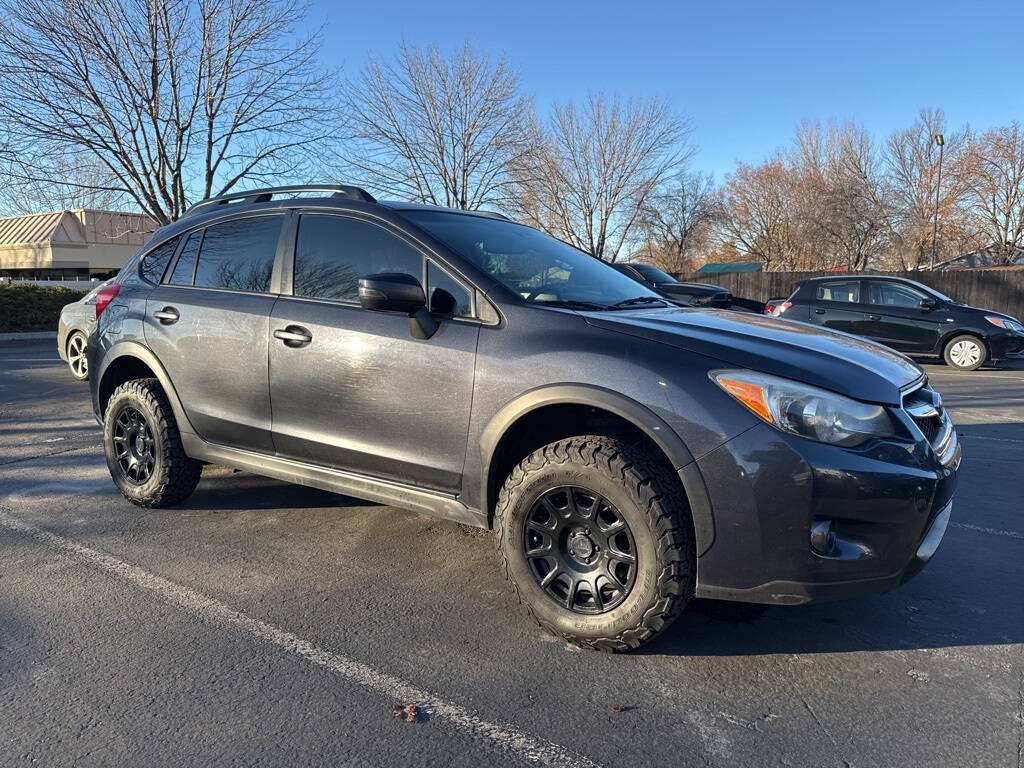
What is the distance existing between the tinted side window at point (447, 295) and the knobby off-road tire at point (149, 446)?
6.57ft

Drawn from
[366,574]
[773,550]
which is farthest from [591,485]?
[366,574]

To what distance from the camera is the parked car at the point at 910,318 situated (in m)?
11.5

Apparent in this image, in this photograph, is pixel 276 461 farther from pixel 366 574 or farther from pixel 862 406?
pixel 862 406

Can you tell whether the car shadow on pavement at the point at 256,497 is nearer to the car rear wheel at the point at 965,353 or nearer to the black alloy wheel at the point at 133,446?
the black alloy wheel at the point at 133,446

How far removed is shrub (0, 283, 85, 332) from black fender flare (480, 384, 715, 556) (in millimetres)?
18727

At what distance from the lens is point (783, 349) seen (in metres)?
2.69

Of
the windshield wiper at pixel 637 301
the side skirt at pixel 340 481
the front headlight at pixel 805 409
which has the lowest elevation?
the side skirt at pixel 340 481

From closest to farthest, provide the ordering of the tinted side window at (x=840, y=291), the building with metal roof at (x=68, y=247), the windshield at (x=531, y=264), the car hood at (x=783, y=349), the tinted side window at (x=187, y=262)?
the car hood at (x=783, y=349)
the windshield at (x=531, y=264)
the tinted side window at (x=187, y=262)
the tinted side window at (x=840, y=291)
the building with metal roof at (x=68, y=247)

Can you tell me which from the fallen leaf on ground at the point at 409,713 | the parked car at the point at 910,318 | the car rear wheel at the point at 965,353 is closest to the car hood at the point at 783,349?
the fallen leaf on ground at the point at 409,713

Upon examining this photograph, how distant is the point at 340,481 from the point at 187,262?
1876 mm

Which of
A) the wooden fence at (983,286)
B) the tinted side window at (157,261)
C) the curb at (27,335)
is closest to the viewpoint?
the tinted side window at (157,261)

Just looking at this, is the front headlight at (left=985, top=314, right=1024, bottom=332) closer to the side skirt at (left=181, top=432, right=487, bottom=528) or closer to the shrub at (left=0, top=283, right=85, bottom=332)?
the side skirt at (left=181, top=432, right=487, bottom=528)

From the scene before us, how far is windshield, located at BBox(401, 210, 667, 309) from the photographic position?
3.24m

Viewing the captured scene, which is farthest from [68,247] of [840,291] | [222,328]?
[222,328]
